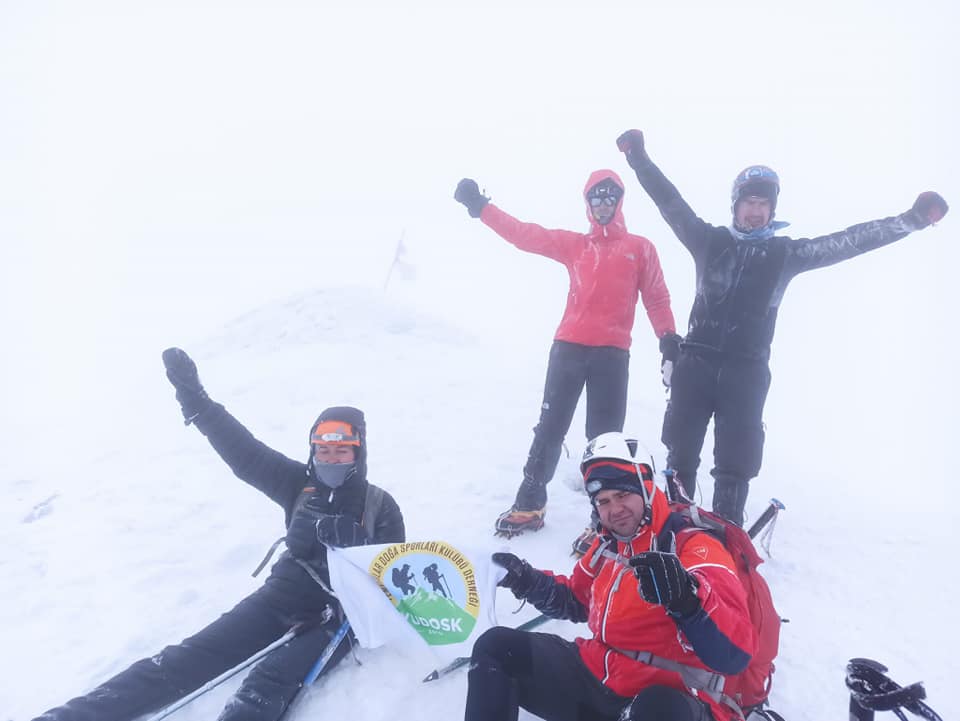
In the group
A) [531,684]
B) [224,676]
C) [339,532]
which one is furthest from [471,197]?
[224,676]

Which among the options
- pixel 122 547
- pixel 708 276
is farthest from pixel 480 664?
pixel 122 547

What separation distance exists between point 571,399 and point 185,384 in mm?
3892

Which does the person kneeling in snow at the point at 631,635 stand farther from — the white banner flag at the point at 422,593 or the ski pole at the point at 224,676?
the ski pole at the point at 224,676

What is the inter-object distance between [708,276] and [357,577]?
164 inches

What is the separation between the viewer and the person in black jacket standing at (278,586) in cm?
323

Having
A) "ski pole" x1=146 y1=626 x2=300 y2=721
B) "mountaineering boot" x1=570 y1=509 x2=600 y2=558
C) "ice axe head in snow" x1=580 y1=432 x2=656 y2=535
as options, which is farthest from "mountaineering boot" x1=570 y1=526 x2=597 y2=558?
"ski pole" x1=146 y1=626 x2=300 y2=721

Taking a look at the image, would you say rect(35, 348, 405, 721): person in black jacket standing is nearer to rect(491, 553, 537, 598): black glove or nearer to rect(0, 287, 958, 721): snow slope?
rect(0, 287, 958, 721): snow slope

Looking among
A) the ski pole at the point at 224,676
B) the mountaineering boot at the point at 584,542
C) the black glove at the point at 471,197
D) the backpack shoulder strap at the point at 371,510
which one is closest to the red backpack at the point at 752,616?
the mountaineering boot at the point at 584,542

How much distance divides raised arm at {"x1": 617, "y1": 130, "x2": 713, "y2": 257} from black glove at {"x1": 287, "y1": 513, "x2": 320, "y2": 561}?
445 centimetres

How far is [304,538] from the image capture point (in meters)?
4.16

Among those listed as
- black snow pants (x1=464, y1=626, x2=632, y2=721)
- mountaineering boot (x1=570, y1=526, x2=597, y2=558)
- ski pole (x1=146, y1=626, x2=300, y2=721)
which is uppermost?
mountaineering boot (x1=570, y1=526, x2=597, y2=558)

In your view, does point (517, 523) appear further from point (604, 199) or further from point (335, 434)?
point (604, 199)

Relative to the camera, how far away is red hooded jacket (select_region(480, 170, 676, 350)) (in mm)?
5395

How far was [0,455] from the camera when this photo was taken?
1048 cm
